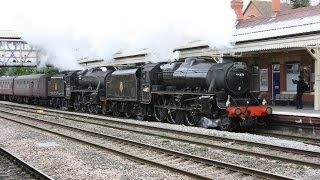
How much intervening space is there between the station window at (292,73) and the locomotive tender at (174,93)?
571 cm

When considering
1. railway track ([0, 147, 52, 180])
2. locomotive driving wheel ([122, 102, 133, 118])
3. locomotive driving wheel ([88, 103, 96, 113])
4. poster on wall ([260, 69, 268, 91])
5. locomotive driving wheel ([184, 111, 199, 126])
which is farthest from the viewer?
locomotive driving wheel ([88, 103, 96, 113])

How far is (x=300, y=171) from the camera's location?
823cm

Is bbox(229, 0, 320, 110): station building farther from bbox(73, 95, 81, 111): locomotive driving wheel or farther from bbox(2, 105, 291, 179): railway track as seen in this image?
bbox(73, 95, 81, 111): locomotive driving wheel

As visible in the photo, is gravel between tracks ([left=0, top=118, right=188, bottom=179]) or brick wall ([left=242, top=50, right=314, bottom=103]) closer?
gravel between tracks ([left=0, top=118, right=188, bottom=179])

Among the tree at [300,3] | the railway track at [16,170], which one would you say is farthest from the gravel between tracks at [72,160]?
the tree at [300,3]

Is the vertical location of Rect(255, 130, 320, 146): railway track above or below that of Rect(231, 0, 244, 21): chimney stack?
below

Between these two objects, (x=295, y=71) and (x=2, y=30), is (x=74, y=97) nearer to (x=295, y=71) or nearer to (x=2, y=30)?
(x=295, y=71)

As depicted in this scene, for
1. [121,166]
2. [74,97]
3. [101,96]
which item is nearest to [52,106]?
[74,97]

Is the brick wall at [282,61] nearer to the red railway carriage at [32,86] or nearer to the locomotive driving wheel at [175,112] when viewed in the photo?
the locomotive driving wheel at [175,112]

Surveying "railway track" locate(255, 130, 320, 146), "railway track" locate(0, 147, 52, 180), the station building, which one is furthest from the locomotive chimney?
"railway track" locate(0, 147, 52, 180)

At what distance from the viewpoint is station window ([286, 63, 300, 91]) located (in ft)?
67.2

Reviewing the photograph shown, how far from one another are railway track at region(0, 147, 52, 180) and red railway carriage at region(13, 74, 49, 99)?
2105 cm

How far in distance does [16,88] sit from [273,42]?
91.3 ft

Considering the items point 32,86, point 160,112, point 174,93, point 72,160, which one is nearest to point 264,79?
point 160,112
